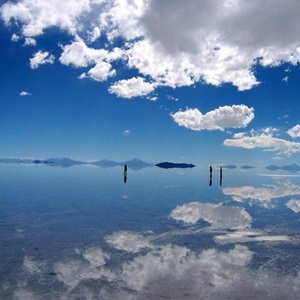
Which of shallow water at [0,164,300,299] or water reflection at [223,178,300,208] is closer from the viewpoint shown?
shallow water at [0,164,300,299]

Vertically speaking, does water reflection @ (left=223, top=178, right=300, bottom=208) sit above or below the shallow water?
above

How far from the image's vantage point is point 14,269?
93.8ft

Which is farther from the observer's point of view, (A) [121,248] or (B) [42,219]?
(B) [42,219]

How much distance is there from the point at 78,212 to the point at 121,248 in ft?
81.7

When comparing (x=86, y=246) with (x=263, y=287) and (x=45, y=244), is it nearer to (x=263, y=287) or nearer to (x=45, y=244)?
(x=45, y=244)

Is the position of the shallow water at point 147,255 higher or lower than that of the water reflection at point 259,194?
lower

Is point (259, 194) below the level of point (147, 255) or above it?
above

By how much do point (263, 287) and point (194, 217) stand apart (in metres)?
28.7

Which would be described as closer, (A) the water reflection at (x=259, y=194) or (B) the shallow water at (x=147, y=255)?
(B) the shallow water at (x=147, y=255)

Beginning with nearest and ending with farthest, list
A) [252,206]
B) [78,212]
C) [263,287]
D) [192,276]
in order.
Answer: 1. [263,287]
2. [192,276]
3. [78,212]
4. [252,206]

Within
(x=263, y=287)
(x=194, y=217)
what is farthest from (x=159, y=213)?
(x=263, y=287)

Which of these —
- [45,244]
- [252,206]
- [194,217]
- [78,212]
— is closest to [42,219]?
[78,212]

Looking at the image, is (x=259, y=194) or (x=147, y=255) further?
(x=259, y=194)

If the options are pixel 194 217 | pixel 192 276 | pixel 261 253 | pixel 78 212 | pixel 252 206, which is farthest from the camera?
pixel 252 206
